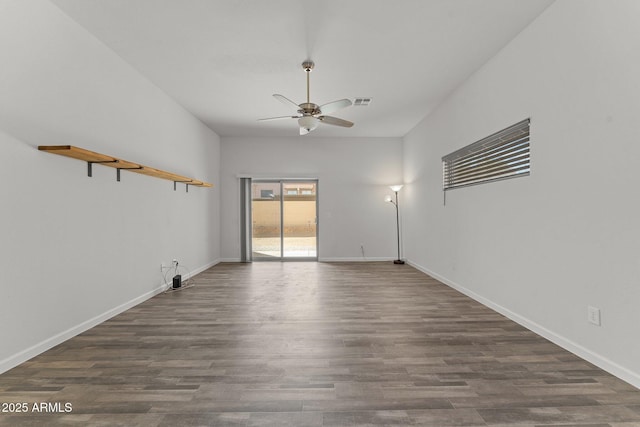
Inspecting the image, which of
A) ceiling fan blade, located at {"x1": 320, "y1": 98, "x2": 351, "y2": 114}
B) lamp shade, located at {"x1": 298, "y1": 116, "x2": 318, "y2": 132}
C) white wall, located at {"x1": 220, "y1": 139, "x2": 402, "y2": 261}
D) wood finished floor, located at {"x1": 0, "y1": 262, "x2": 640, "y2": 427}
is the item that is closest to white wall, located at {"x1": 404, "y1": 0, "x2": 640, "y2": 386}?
wood finished floor, located at {"x1": 0, "y1": 262, "x2": 640, "y2": 427}

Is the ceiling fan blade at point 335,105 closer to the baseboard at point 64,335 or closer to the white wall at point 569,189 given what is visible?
the white wall at point 569,189

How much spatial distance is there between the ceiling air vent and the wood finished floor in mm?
3161

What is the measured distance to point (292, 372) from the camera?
215 cm

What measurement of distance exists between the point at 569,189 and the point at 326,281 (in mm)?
3519

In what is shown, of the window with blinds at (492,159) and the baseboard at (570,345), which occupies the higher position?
the window with blinds at (492,159)

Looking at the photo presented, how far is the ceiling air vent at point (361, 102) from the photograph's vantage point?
4777mm

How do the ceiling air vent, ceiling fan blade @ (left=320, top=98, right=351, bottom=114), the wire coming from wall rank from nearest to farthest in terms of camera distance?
1. ceiling fan blade @ (left=320, top=98, right=351, bottom=114)
2. the wire coming from wall
3. the ceiling air vent

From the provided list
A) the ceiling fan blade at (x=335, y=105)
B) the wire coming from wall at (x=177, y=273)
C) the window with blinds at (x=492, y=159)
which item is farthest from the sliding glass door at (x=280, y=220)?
the ceiling fan blade at (x=335, y=105)

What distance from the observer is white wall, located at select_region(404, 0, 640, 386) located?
2027 mm

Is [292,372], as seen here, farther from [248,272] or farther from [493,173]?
[248,272]

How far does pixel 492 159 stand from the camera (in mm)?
3617

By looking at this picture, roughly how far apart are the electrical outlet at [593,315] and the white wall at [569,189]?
1.5 inches

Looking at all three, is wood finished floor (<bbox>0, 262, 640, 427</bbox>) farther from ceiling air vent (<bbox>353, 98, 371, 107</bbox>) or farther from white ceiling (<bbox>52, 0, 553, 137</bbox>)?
ceiling air vent (<bbox>353, 98, 371, 107</bbox>)

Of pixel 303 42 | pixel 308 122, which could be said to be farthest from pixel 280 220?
pixel 303 42
